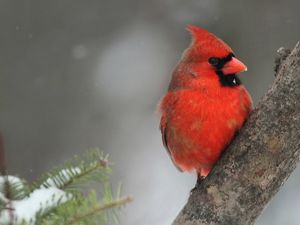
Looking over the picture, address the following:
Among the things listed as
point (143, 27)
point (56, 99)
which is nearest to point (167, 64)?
point (143, 27)

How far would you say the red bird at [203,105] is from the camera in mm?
2590

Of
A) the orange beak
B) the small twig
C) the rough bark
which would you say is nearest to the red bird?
the orange beak

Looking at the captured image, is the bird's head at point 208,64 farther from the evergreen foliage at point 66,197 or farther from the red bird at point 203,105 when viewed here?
the evergreen foliage at point 66,197

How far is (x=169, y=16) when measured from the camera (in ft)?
22.0

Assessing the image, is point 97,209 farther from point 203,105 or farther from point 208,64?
point 208,64

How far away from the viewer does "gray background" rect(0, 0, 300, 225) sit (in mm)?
6098

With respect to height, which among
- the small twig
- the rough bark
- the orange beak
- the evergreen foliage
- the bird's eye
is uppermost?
the bird's eye

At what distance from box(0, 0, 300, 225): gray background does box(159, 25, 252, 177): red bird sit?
3.10m

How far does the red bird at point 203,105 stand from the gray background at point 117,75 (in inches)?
122

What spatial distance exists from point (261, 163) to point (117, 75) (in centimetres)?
457

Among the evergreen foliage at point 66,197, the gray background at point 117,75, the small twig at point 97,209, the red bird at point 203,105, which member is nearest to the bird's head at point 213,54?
the red bird at point 203,105

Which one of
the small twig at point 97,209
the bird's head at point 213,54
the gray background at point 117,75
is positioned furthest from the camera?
the gray background at point 117,75

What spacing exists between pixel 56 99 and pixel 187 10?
4.95ft

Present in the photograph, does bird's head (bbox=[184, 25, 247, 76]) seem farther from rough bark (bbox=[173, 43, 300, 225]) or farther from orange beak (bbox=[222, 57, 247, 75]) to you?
rough bark (bbox=[173, 43, 300, 225])
